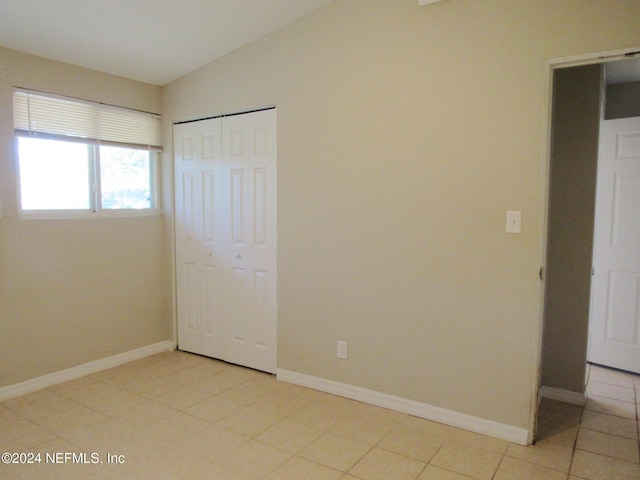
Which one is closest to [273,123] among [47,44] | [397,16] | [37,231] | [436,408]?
[397,16]

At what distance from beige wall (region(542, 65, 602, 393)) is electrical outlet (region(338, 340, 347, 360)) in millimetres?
1446

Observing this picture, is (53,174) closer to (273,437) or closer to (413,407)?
(273,437)

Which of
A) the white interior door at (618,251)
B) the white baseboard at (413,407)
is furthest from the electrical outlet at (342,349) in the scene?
the white interior door at (618,251)

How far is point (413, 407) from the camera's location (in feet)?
8.94

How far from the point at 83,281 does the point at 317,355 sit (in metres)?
1.93

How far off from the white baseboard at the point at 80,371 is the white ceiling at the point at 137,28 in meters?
2.32

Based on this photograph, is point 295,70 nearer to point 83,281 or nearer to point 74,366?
point 83,281

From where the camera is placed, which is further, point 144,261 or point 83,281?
point 144,261

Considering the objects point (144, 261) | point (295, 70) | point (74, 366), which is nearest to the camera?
point (295, 70)

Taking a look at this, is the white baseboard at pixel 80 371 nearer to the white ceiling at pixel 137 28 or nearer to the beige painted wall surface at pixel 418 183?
the beige painted wall surface at pixel 418 183

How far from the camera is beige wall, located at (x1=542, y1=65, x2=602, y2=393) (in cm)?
289

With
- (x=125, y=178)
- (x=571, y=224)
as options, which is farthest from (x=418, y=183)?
(x=125, y=178)

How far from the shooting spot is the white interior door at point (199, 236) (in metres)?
3.63

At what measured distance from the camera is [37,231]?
121 inches
